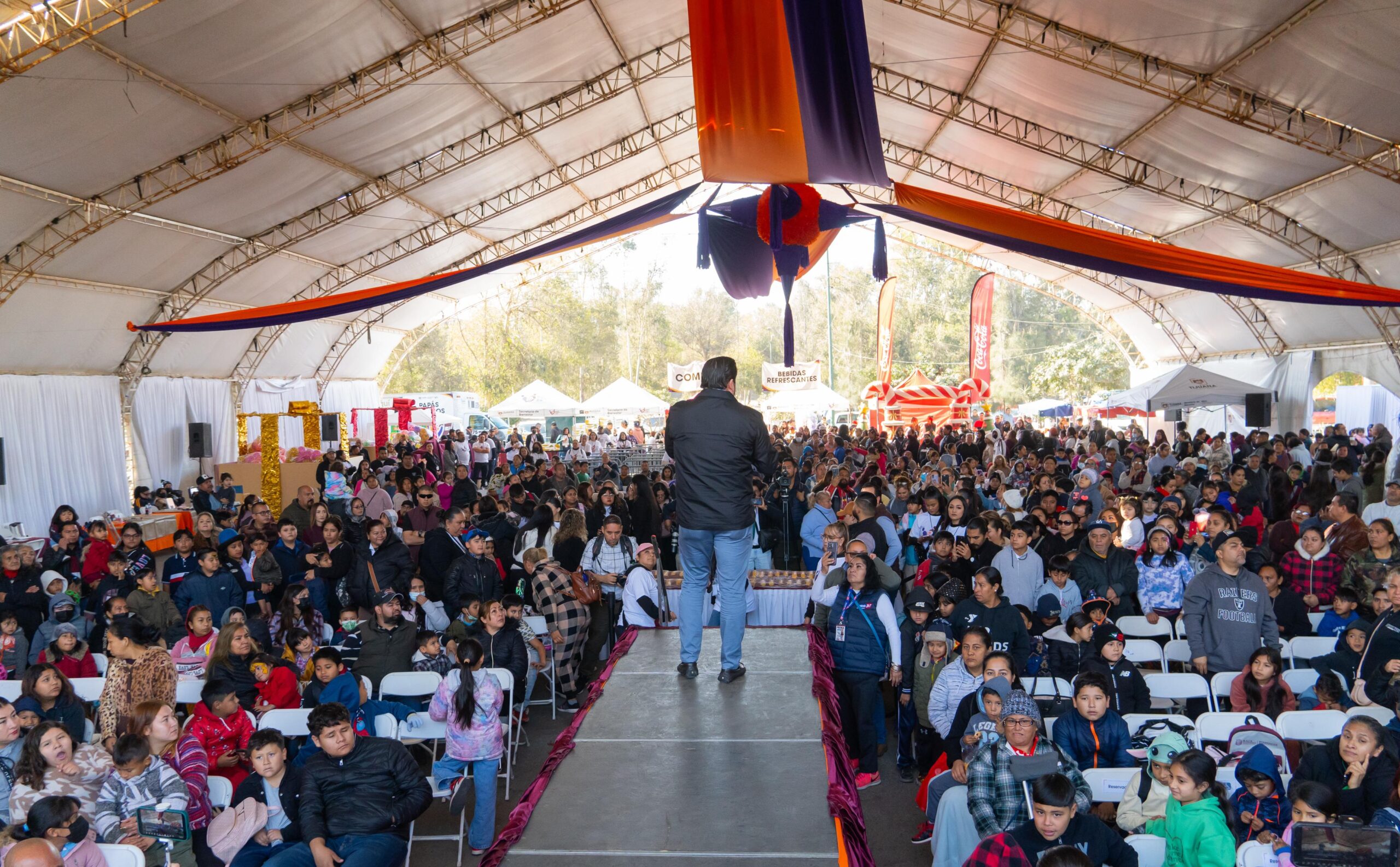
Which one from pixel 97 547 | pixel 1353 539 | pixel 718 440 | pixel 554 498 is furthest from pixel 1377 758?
pixel 97 547

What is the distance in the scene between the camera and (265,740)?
3.62m

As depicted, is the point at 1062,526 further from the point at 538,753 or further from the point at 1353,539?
the point at 538,753

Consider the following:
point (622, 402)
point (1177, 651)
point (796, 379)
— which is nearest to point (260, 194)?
point (622, 402)

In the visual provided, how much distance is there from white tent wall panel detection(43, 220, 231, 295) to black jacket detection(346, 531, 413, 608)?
748cm

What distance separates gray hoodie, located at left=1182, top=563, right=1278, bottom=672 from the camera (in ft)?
A: 15.1

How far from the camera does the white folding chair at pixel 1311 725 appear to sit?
155 inches

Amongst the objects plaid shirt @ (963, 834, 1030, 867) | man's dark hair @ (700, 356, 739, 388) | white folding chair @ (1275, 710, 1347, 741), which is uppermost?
man's dark hair @ (700, 356, 739, 388)

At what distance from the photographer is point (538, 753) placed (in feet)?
17.3

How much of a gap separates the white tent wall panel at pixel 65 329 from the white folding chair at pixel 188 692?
8325 mm

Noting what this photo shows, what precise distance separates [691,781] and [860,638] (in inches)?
69.0

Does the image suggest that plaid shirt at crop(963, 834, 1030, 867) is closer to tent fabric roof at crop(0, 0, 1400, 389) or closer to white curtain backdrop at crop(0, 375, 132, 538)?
tent fabric roof at crop(0, 0, 1400, 389)

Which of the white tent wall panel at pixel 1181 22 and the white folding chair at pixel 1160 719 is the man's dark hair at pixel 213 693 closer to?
the white folding chair at pixel 1160 719

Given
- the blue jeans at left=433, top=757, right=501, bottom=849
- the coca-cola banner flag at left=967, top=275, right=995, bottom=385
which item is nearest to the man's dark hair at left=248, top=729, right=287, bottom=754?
the blue jeans at left=433, top=757, right=501, bottom=849

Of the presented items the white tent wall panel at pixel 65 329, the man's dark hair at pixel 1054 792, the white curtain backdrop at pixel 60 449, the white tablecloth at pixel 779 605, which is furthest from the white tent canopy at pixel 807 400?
the man's dark hair at pixel 1054 792
